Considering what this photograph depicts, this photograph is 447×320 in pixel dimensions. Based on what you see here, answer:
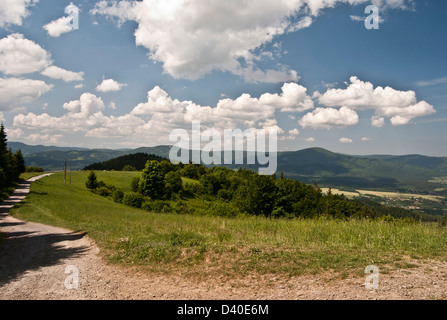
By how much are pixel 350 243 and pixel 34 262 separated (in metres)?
15.6

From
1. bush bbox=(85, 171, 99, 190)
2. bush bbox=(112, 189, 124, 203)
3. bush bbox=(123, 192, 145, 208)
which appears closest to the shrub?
bush bbox=(123, 192, 145, 208)

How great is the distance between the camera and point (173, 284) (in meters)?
9.30

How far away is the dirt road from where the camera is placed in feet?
24.4

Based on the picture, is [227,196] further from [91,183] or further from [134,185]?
[91,183]

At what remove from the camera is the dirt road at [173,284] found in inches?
293

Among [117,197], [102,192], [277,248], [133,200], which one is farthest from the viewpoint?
[102,192]

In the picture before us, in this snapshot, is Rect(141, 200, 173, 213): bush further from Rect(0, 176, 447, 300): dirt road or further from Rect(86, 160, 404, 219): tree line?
Rect(0, 176, 447, 300): dirt road

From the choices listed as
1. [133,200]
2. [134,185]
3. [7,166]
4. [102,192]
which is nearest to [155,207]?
[133,200]

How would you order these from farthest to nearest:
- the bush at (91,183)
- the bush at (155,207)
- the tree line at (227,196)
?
the bush at (91,183) → the bush at (155,207) → the tree line at (227,196)

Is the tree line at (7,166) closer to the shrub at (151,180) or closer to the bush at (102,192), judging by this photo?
the bush at (102,192)

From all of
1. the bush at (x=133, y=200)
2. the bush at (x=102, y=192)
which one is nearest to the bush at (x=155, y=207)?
the bush at (x=133, y=200)

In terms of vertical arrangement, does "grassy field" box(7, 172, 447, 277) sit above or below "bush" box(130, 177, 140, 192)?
above

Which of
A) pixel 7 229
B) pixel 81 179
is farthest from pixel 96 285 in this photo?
pixel 81 179
